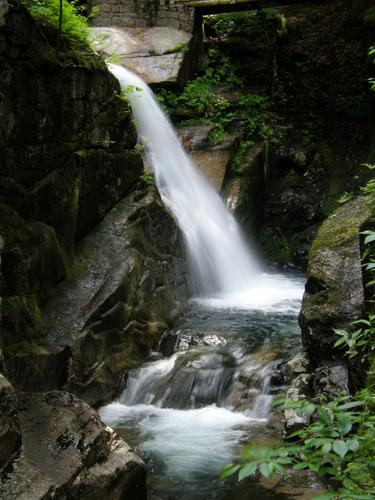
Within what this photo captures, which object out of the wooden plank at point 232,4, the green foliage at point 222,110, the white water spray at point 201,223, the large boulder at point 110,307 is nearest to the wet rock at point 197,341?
the large boulder at point 110,307

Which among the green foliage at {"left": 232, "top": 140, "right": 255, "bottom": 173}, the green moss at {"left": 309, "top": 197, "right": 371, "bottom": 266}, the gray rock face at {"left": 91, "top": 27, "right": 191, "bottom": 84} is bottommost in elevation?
the green moss at {"left": 309, "top": 197, "right": 371, "bottom": 266}

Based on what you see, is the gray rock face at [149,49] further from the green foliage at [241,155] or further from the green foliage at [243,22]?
the green foliage at [241,155]

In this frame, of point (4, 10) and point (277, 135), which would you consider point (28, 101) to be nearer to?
point (4, 10)

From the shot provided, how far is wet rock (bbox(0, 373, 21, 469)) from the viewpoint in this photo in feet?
10.9

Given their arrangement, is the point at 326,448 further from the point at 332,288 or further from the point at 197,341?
the point at 197,341

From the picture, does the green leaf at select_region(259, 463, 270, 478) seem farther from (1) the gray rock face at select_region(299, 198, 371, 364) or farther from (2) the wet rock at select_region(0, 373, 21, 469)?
(1) the gray rock face at select_region(299, 198, 371, 364)

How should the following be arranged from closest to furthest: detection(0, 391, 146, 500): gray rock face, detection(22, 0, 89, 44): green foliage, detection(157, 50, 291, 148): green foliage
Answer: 1. detection(0, 391, 146, 500): gray rock face
2. detection(22, 0, 89, 44): green foliage
3. detection(157, 50, 291, 148): green foliage

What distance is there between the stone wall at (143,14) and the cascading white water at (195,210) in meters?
2.54

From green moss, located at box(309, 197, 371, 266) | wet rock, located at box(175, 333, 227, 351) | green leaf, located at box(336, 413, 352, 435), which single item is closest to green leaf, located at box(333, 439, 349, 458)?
green leaf, located at box(336, 413, 352, 435)

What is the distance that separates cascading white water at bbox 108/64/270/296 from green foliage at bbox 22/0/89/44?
2.49m

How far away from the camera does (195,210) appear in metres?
9.85

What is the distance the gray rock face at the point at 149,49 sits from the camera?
1184 centimetres

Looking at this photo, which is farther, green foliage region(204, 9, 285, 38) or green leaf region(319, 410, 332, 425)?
green foliage region(204, 9, 285, 38)

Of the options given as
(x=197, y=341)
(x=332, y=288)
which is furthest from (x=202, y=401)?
(x=332, y=288)
